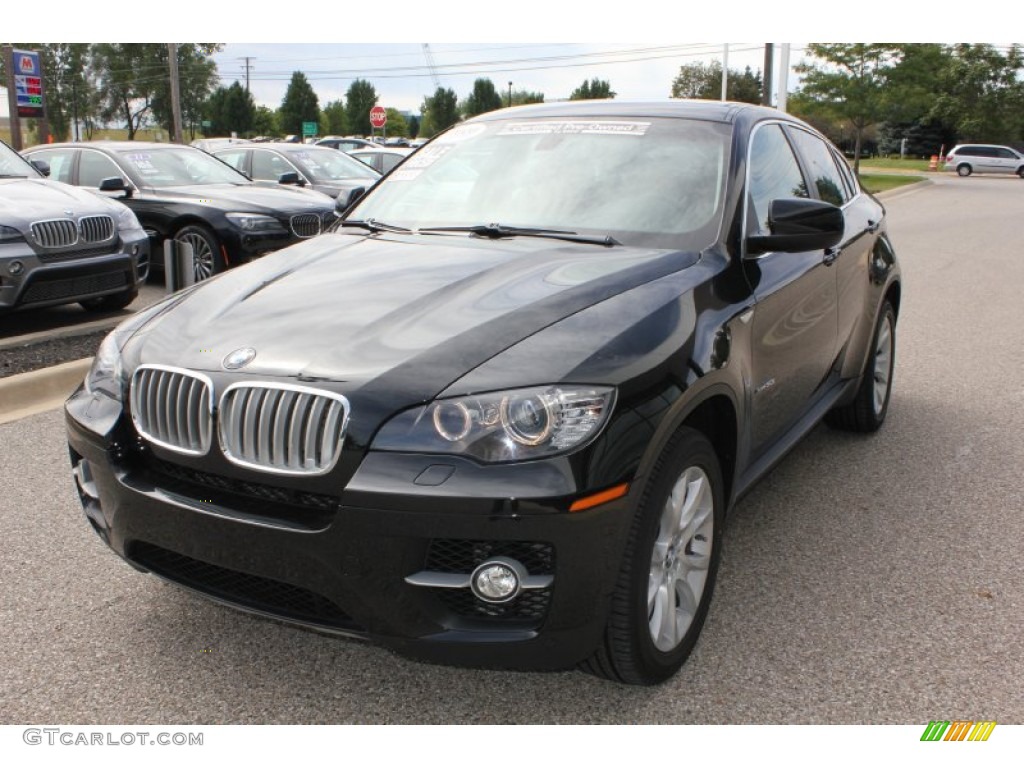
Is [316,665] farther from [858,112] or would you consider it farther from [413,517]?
[858,112]

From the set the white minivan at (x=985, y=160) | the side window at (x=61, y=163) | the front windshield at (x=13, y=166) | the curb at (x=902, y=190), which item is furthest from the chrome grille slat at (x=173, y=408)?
the white minivan at (x=985, y=160)

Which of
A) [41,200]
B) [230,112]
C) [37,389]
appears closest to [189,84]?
[230,112]

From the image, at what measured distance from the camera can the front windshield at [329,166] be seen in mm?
13859

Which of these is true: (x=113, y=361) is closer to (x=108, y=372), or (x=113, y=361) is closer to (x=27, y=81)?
(x=108, y=372)

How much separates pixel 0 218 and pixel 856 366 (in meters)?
5.90

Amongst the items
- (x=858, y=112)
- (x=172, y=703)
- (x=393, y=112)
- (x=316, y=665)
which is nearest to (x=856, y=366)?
(x=316, y=665)

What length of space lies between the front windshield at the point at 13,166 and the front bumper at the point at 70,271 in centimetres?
120

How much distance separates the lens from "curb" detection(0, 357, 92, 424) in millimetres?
5703

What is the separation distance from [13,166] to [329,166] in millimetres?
6063

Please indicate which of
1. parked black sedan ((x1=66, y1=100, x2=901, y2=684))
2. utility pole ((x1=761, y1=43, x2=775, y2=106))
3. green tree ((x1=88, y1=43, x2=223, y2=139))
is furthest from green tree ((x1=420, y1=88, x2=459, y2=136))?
parked black sedan ((x1=66, y1=100, x2=901, y2=684))

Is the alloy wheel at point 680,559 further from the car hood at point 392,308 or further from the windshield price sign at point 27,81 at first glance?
the windshield price sign at point 27,81

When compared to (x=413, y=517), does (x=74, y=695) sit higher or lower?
lower

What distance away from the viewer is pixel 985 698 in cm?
285

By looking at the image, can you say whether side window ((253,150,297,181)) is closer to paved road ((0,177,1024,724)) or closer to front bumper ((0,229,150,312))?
front bumper ((0,229,150,312))
